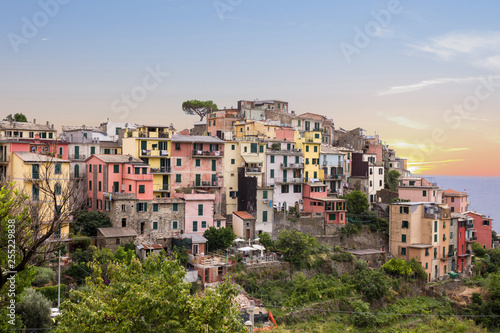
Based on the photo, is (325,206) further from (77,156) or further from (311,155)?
(77,156)

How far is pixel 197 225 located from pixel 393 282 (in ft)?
63.1

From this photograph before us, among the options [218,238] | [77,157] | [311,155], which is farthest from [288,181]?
[77,157]

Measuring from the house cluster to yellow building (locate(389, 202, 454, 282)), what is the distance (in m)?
0.11

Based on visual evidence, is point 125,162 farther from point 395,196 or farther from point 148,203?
point 395,196

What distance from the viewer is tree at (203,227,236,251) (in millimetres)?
42400

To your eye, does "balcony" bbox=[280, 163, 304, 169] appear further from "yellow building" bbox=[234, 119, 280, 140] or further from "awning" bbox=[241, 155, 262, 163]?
"yellow building" bbox=[234, 119, 280, 140]

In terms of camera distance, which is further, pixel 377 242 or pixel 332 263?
pixel 377 242

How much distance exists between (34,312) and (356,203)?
37.8m

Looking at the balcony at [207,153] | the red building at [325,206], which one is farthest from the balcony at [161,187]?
the red building at [325,206]

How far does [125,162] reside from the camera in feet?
144

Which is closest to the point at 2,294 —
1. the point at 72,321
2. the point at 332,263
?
the point at 72,321

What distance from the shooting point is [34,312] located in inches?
1016

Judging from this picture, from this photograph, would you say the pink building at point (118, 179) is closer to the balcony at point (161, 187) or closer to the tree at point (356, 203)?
the balcony at point (161, 187)

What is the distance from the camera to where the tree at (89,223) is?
129 feet
